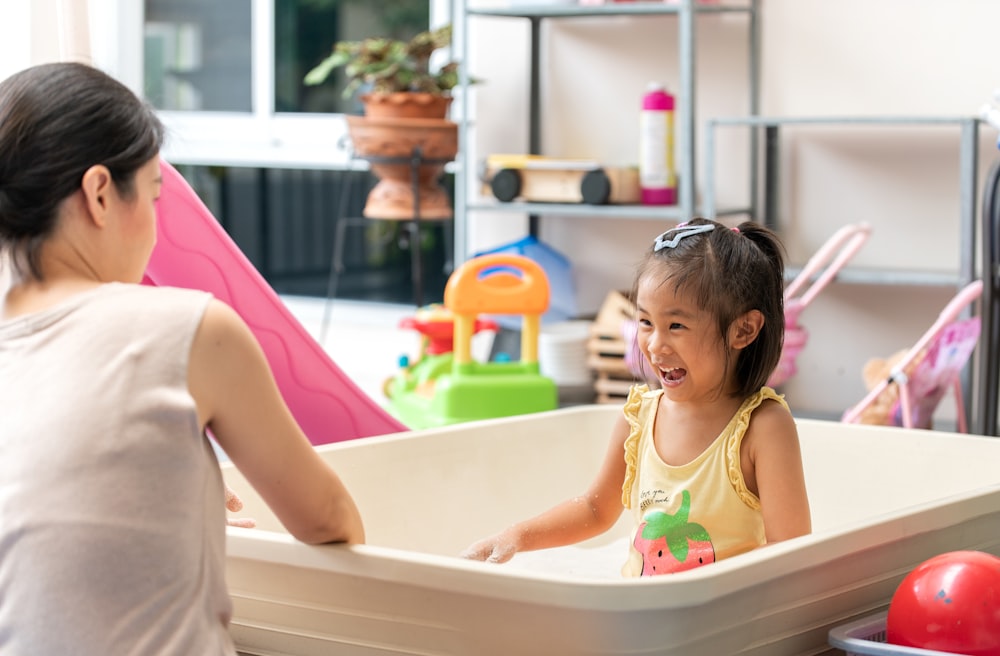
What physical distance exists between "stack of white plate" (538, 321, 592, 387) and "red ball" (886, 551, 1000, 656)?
6.49ft

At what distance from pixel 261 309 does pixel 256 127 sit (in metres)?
2.28

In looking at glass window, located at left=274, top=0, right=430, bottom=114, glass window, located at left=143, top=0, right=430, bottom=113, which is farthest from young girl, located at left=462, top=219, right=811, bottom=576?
glass window, located at left=274, top=0, right=430, bottom=114

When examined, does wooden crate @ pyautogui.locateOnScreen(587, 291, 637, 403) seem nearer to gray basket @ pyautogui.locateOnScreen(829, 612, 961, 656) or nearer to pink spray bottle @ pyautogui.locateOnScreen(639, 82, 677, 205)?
pink spray bottle @ pyautogui.locateOnScreen(639, 82, 677, 205)

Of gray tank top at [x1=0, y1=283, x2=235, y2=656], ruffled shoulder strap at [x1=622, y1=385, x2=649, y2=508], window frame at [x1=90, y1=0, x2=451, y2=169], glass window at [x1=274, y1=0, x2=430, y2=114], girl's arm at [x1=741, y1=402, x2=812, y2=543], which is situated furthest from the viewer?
glass window at [x1=274, y1=0, x2=430, y2=114]

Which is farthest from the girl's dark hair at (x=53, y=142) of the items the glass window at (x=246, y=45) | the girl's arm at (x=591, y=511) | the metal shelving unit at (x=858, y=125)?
the glass window at (x=246, y=45)

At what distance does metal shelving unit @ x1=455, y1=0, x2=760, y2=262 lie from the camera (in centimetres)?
310

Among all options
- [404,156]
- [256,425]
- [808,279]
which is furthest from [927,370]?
[256,425]

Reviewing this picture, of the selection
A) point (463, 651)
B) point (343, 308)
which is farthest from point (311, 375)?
point (343, 308)

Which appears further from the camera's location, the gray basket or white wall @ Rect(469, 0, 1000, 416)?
white wall @ Rect(469, 0, 1000, 416)

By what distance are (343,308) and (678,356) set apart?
2778 millimetres

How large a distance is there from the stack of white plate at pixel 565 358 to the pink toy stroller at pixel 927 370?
2.85 feet

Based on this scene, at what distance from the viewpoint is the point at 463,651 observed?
1.19m

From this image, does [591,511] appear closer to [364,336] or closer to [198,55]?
[364,336]

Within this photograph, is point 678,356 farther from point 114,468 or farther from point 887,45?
point 887,45
